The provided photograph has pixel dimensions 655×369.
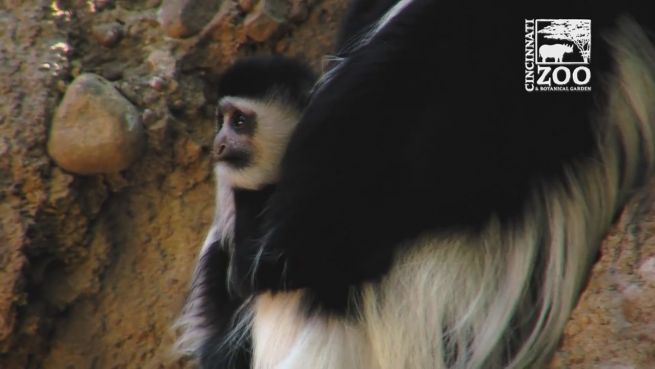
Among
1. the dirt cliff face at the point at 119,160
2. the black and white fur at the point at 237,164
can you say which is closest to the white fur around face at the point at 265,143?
the black and white fur at the point at 237,164

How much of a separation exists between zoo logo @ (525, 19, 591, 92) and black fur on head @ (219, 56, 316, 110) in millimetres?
715

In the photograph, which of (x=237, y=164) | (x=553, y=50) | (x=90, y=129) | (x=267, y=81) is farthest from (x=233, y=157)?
(x=553, y=50)

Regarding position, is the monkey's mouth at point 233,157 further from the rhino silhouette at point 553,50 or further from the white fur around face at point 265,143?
the rhino silhouette at point 553,50

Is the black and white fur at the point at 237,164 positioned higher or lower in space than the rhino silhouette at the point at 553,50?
lower

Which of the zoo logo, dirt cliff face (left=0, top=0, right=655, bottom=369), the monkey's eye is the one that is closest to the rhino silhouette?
the zoo logo

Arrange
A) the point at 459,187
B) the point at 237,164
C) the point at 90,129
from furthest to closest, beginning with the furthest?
the point at 90,129 < the point at 237,164 < the point at 459,187

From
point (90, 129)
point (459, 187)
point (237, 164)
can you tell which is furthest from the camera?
point (90, 129)

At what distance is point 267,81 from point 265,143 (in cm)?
14

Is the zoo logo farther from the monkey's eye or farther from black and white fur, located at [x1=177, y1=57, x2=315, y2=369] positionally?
the monkey's eye

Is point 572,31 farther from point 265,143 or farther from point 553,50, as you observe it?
point 265,143

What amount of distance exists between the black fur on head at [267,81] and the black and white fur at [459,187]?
19.0 inches

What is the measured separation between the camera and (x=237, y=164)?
2.62 metres

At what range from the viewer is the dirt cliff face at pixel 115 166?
3178mm

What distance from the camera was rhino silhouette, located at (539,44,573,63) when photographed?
2.09 metres
